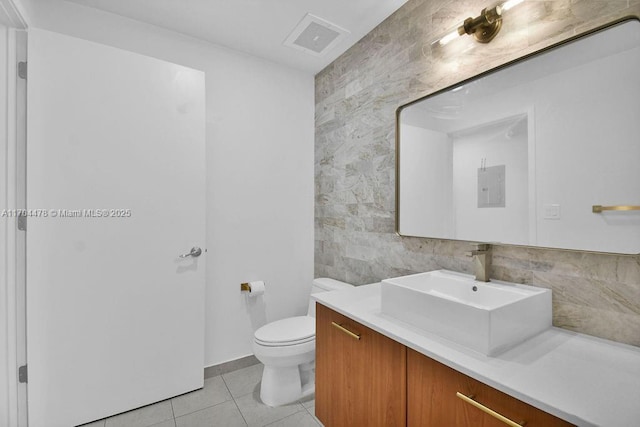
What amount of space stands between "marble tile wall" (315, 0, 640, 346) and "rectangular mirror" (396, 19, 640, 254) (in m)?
0.08

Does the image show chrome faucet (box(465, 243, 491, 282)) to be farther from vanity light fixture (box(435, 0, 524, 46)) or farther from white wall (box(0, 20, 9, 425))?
white wall (box(0, 20, 9, 425))

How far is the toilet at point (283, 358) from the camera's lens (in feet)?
5.97

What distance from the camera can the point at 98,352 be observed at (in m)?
1.72

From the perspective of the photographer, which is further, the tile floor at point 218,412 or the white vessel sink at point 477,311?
the tile floor at point 218,412

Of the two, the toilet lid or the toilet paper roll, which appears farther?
the toilet paper roll

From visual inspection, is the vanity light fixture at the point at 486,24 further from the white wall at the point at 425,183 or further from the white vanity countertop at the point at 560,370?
the white vanity countertop at the point at 560,370

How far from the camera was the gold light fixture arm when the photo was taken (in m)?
1.30

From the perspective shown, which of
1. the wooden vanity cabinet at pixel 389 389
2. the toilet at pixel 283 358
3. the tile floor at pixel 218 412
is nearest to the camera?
the wooden vanity cabinet at pixel 389 389

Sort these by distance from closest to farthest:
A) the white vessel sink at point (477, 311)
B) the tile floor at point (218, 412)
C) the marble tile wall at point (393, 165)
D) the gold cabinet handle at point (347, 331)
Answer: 1. the white vessel sink at point (477, 311)
2. the marble tile wall at point (393, 165)
3. the gold cabinet handle at point (347, 331)
4. the tile floor at point (218, 412)

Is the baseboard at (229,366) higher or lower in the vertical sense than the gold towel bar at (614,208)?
lower

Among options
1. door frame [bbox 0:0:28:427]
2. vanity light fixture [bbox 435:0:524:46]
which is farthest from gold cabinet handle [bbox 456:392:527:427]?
door frame [bbox 0:0:28:427]

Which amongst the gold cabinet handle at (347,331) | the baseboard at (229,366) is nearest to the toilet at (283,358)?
the baseboard at (229,366)

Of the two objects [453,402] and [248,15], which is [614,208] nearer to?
[453,402]

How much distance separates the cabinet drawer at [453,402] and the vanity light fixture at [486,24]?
4.59ft
